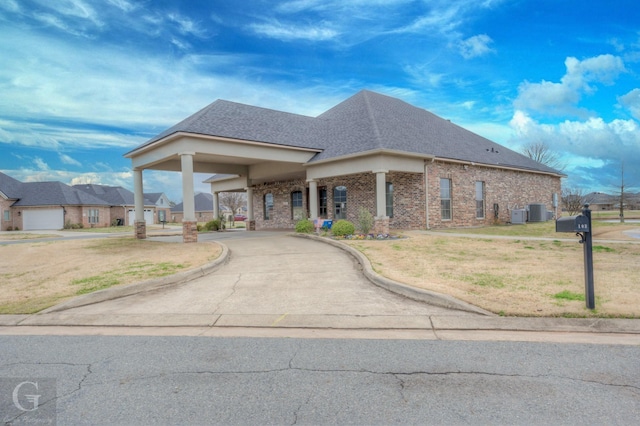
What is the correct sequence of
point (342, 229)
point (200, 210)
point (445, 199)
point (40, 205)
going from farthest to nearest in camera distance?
1. point (200, 210)
2. point (40, 205)
3. point (445, 199)
4. point (342, 229)

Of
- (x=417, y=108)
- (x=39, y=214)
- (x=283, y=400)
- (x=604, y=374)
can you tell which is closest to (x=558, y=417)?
(x=604, y=374)

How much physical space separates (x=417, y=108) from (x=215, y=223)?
54.8 feet

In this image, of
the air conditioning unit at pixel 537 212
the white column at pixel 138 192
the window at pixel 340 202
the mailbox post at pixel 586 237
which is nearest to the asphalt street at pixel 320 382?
the mailbox post at pixel 586 237

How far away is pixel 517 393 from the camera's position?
3.44 m

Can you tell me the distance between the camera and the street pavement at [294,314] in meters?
5.20

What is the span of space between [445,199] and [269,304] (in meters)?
→ 16.6

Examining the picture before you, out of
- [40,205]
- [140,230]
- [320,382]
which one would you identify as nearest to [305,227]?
[140,230]

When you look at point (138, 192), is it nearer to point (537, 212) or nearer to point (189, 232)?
point (189, 232)

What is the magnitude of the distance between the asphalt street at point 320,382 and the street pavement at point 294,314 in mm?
467

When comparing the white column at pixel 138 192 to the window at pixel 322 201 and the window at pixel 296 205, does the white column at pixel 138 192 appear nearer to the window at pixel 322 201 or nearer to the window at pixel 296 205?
the window at pixel 296 205

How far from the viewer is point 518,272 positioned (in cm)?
859

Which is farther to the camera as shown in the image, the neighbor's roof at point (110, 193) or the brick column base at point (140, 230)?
the neighbor's roof at point (110, 193)

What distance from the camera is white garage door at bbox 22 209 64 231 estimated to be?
142 ft

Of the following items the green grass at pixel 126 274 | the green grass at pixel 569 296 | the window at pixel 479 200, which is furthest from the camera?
the window at pixel 479 200
